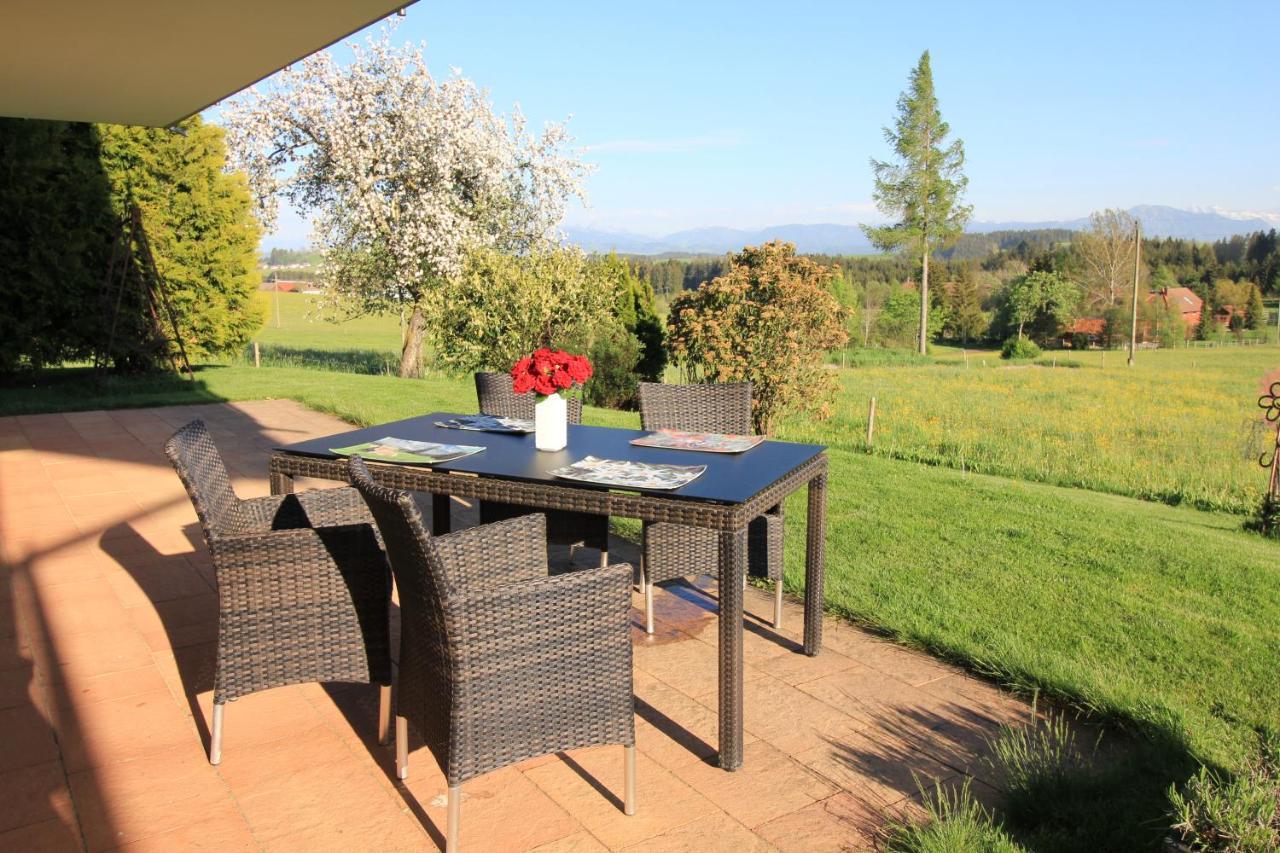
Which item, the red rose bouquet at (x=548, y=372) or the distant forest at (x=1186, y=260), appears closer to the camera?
the red rose bouquet at (x=548, y=372)

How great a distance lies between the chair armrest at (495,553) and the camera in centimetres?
242

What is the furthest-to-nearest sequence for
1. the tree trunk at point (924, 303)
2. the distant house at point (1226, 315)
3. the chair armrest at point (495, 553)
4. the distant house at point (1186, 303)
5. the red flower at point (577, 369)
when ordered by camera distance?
the distant house at point (1226, 315) < the distant house at point (1186, 303) < the tree trunk at point (924, 303) < the red flower at point (577, 369) < the chair armrest at point (495, 553)

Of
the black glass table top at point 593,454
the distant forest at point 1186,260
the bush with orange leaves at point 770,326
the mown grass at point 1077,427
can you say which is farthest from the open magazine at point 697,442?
the distant forest at point 1186,260

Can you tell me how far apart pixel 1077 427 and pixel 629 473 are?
1328 cm

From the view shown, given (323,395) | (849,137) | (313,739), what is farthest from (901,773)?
(849,137)

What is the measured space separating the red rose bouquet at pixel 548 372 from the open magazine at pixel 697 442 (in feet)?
1.23

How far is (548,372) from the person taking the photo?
2920 millimetres

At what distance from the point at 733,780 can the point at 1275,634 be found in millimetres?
2514

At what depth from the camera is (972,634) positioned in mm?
3240

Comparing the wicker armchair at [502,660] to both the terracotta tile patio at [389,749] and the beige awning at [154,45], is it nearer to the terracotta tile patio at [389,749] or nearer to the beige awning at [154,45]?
the terracotta tile patio at [389,749]

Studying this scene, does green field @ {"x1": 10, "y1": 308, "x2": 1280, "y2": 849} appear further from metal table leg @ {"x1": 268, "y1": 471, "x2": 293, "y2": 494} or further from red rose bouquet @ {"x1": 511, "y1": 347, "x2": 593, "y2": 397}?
metal table leg @ {"x1": 268, "y1": 471, "x2": 293, "y2": 494}

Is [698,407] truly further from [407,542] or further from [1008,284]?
[1008,284]

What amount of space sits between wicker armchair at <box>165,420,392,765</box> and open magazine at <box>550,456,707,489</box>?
0.60 metres

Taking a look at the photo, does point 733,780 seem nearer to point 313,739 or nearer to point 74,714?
point 313,739
